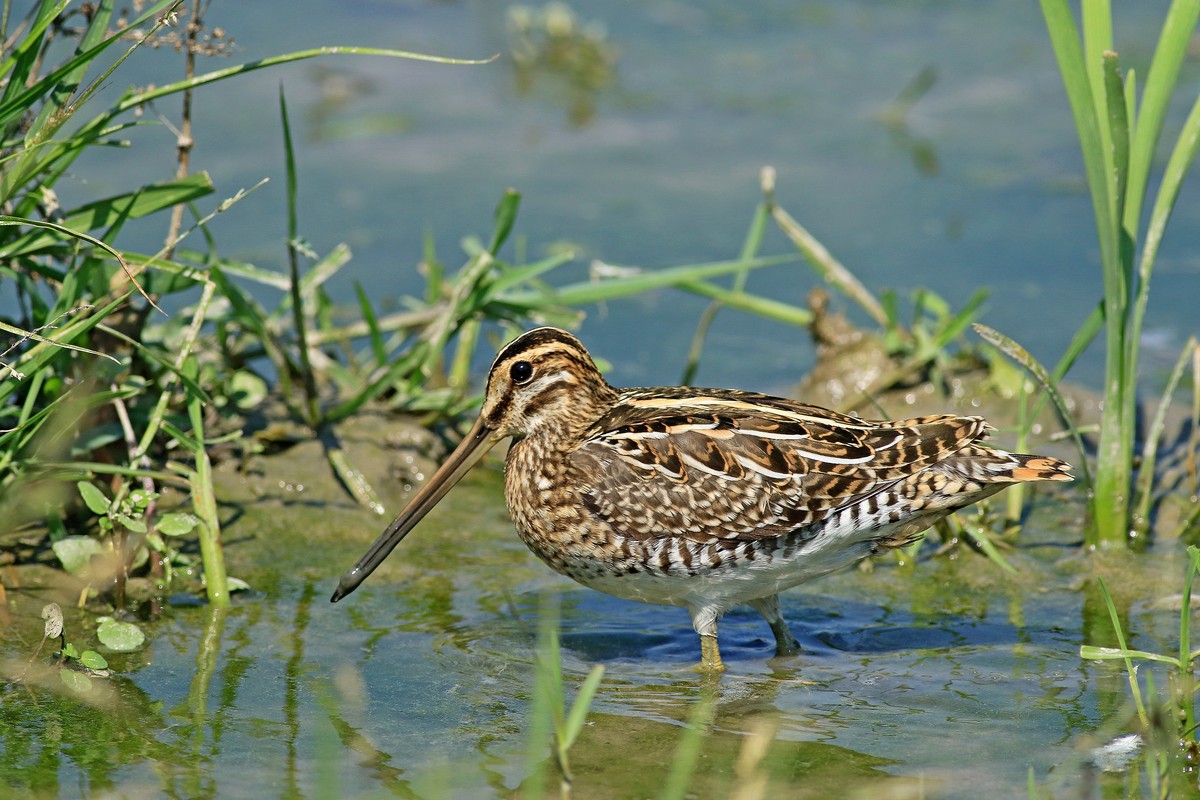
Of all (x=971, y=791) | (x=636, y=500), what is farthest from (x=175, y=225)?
(x=971, y=791)

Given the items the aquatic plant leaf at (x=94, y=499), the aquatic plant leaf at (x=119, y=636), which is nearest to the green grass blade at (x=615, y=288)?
the aquatic plant leaf at (x=94, y=499)

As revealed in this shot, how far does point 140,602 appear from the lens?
5.53 meters

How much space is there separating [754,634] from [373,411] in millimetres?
2091

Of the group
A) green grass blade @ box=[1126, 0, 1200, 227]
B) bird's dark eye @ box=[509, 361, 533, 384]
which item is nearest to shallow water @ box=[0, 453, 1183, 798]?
bird's dark eye @ box=[509, 361, 533, 384]

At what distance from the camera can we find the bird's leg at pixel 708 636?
540 cm

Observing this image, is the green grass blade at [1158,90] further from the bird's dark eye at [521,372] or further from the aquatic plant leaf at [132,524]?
the aquatic plant leaf at [132,524]

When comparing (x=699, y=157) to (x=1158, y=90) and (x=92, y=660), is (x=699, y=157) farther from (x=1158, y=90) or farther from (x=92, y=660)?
(x=92, y=660)

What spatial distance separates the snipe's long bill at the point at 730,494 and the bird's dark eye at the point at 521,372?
0.08ft

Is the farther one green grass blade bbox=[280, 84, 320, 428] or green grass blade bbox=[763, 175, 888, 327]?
green grass blade bbox=[763, 175, 888, 327]

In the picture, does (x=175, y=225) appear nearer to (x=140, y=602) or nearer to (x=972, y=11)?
(x=140, y=602)

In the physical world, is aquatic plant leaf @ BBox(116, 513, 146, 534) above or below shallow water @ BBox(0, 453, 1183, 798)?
above

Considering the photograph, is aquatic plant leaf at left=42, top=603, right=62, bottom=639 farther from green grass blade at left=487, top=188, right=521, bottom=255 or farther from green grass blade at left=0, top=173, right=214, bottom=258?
green grass blade at left=487, top=188, right=521, bottom=255

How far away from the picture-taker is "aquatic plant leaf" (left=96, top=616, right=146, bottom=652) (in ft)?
16.5

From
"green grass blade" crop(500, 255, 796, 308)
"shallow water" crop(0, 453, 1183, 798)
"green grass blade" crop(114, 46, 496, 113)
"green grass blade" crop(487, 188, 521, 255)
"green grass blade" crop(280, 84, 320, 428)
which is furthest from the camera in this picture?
"green grass blade" crop(500, 255, 796, 308)
